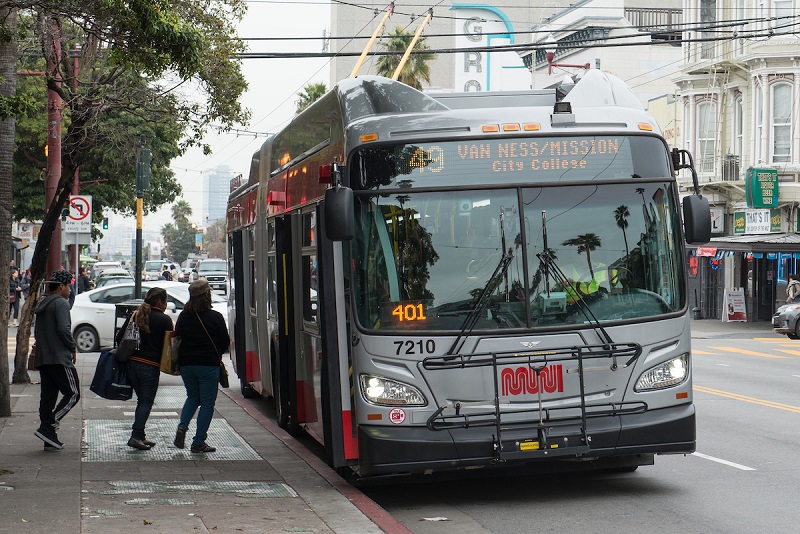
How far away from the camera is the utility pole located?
16.8 metres

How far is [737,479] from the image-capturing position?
986cm

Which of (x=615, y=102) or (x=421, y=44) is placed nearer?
(x=615, y=102)

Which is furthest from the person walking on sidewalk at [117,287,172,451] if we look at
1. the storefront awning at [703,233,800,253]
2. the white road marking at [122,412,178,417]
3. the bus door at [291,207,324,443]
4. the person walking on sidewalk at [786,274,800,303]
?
the storefront awning at [703,233,800,253]

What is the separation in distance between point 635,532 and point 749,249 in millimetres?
29318

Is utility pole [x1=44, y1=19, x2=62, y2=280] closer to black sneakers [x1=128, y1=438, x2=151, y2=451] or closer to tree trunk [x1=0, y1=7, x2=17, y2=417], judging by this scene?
tree trunk [x1=0, y1=7, x2=17, y2=417]

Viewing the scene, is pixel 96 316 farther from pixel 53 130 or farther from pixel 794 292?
pixel 794 292

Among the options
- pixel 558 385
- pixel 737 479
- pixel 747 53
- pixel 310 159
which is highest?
pixel 747 53

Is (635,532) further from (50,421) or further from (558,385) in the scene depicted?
(50,421)

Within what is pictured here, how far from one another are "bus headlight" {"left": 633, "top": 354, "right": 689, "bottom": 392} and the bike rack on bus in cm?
24

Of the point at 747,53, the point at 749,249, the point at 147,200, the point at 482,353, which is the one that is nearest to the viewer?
the point at 482,353

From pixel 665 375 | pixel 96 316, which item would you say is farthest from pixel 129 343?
pixel 96 316

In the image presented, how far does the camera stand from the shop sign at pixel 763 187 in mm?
37625

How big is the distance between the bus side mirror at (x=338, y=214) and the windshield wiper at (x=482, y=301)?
1.07 meters

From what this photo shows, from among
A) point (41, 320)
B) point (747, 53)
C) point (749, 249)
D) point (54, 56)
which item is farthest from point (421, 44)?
point (41, 320)
